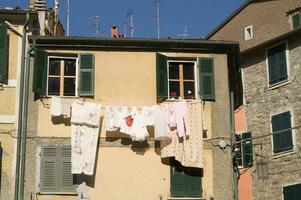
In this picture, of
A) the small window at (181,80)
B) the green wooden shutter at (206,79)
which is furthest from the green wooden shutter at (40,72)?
the green wooden shutter at (206,79)

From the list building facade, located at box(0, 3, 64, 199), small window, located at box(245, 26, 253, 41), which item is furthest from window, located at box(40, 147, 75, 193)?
small window, located at box(245, 26, 253, 41)

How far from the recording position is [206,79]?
20.2 m

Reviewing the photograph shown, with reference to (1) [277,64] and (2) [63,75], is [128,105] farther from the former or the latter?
(1) [277,64]

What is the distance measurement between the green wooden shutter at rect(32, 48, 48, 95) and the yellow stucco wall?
1.29 ft

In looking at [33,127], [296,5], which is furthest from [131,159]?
[296,5]

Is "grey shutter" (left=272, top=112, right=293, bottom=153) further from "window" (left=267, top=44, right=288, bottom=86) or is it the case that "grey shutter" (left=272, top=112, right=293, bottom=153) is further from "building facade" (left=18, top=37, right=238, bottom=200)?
"building facade" (left=18, top=37, right=238, bottom=200)

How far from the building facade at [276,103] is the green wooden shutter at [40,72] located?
1048cm

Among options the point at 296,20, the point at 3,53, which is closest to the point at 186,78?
the point at 3,53

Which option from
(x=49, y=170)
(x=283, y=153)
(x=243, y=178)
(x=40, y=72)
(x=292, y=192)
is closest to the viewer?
(x=49, y=170)

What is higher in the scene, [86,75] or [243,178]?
[86,75]

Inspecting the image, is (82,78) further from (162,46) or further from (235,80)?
(235,80)

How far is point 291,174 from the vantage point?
28000mm

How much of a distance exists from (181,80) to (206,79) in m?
0.75

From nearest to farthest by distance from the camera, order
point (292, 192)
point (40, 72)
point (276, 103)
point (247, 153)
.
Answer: point (40, 72) → point (247, 153) → point (292, 192) → point (276, 103)
